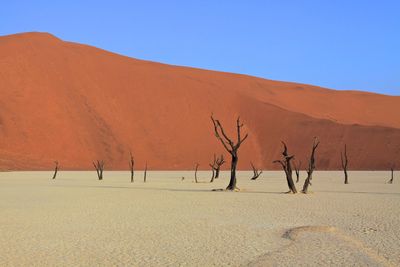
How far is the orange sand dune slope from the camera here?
58.0 metres

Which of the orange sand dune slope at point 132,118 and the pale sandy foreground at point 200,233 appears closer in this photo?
the pale sandy foreground at point 200,233

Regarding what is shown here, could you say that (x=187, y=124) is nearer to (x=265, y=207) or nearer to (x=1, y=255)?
(x=265, y=207)

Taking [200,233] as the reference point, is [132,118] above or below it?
above

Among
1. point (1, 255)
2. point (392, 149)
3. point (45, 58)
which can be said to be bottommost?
point (1, 255)

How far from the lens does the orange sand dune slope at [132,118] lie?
58031mm

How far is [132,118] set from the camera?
66875 millimetres

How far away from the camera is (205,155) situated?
212ft

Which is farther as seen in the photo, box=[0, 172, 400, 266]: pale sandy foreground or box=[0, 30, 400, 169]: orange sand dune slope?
box=[0, 30, 400, 169]: orange sand dune slope

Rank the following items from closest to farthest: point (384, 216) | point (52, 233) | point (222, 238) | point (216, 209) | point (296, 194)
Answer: point (222, 238), point (52, 233), point (384, 216), point (216, 209), point (296, 194)

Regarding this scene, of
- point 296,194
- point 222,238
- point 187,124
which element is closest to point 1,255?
point 222,238

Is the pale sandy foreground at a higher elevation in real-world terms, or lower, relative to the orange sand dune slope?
lower

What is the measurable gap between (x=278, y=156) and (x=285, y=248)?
58539mm

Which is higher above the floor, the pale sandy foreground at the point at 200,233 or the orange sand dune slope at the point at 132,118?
the orange sand dune slope at the point at 132,118

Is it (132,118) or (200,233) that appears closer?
(200,233)
